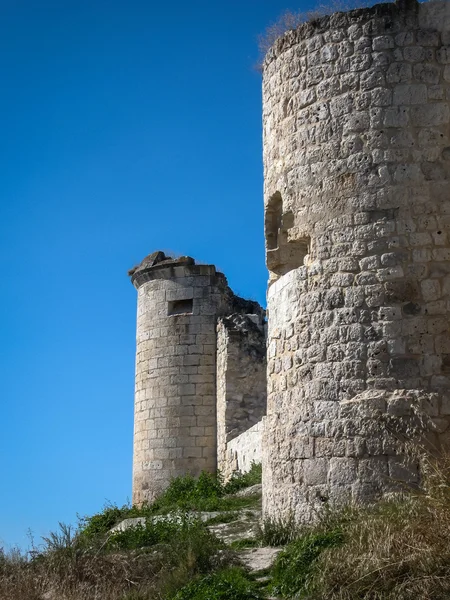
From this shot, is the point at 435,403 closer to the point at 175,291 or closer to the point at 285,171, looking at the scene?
the point at 285,171

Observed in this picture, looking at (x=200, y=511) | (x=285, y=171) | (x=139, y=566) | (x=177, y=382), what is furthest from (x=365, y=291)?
(x=177, y=382)

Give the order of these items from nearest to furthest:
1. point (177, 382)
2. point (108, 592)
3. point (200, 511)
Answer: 1. point (108, 592)
2. point (200, 511)
3. point (177, 382)

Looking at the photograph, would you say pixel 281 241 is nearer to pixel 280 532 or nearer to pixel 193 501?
pixel 280 532

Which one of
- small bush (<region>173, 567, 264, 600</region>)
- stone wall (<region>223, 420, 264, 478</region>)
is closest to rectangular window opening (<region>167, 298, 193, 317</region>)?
stone wall (<region>223, 420, 264, 478</region>)

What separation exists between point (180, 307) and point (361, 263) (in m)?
9.84

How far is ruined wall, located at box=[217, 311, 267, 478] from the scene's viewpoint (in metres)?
15.8

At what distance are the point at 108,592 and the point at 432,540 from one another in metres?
2.52

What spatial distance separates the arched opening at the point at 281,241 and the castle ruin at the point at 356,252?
15 millimetres

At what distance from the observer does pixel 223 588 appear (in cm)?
628

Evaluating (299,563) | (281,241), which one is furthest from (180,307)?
(299,563)

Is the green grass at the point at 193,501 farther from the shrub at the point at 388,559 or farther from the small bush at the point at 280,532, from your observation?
the shrub at the point at 388,559

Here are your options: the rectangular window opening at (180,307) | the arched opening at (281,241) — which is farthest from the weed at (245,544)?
the rectangular window opening at (180,307)

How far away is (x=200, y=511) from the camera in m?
9.85

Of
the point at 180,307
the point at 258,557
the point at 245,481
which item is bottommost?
the point at 258,557
